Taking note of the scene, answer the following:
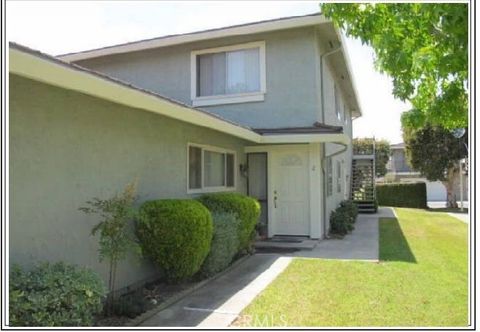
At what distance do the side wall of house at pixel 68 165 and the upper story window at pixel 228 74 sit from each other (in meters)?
4.99

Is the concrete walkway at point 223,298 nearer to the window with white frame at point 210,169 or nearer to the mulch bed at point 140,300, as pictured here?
the mulch bed at point 140,300

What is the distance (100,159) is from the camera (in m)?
5.97

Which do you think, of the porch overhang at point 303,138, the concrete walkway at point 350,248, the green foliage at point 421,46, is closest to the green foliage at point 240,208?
the concrete walkway at point 350,248

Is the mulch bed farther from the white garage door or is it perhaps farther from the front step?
the white garage door

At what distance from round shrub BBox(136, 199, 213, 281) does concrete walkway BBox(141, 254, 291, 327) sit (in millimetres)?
559

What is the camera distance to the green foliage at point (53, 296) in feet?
12.5

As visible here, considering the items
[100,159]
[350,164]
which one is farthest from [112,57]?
[350,164]

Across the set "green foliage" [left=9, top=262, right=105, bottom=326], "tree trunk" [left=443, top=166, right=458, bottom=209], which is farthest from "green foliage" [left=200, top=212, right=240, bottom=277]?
"tree trunk" [left=443, top=166, right=458, bottom=209]

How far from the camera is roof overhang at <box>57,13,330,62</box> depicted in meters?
11.0

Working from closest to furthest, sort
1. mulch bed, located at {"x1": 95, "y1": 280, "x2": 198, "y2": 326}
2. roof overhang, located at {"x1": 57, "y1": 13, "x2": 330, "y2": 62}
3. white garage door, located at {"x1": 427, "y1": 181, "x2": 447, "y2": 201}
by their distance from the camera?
mulch bed, located at {"x1": 95, "y1": 280, "x2": 198, "y2": 326}, roof overhang, located at {"x1": 57, "y1": 13, "x2": 330, "y2": 62}, white garage door, located at {"x1": 427, "y1": 181, "x2": 447, "y2": 201}

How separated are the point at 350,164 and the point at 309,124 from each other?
12697 mm

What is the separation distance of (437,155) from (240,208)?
63.9ft

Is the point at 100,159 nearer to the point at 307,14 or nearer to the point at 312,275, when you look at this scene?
the point at 312,275

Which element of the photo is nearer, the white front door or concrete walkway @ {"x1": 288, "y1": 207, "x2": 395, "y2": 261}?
concrete walkway @ {"x1": 288, "y1": 207, "x2": 395, "y2": 261}
